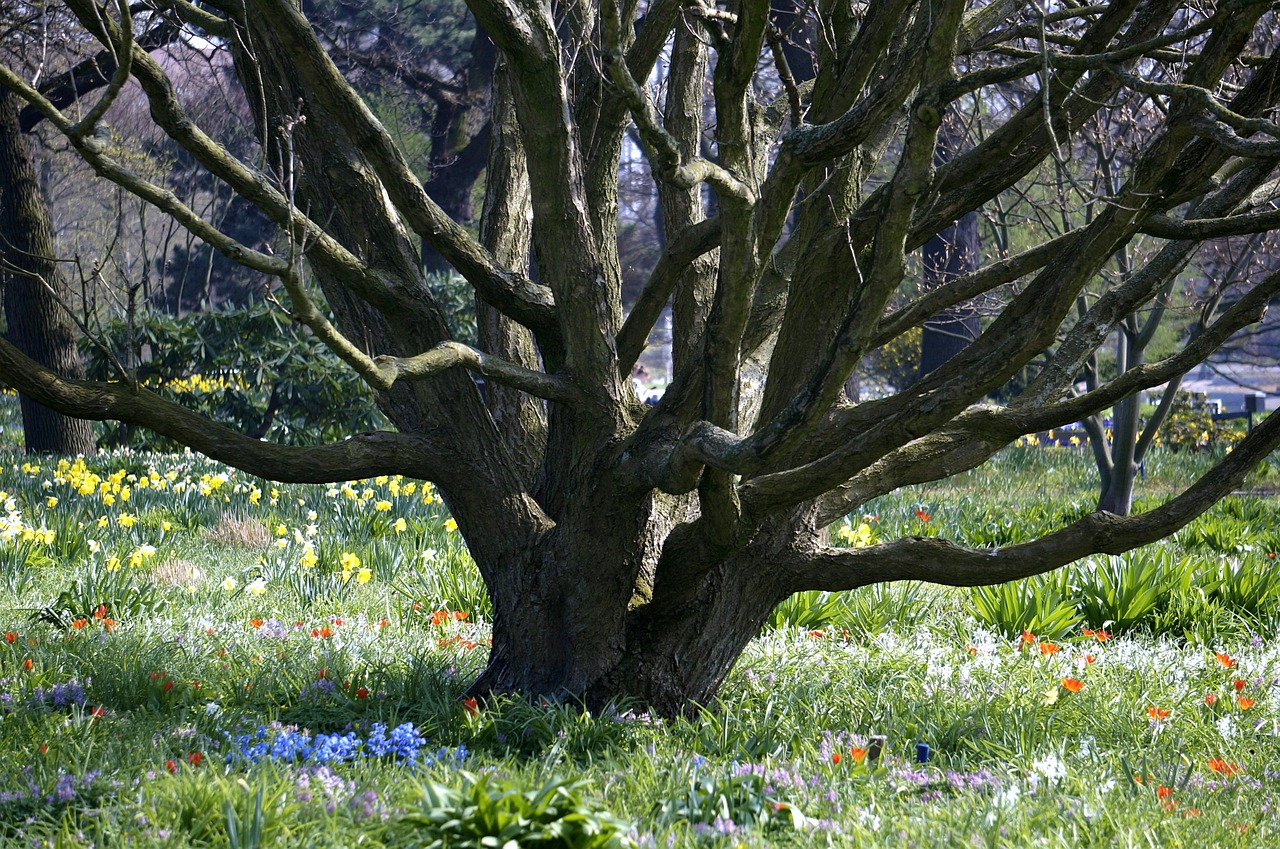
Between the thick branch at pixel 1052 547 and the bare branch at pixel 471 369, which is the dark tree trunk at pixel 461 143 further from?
the thick branch at pixel 1052 547

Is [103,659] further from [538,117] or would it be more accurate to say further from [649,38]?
[649,38]

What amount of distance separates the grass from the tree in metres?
0.44

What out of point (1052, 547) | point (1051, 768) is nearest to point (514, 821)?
point (1051, 768)

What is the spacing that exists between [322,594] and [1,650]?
1.45 m

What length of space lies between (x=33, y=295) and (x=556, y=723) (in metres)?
9.57

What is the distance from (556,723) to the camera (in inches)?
123

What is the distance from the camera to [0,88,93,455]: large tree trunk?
10273mm

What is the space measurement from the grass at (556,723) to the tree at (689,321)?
1.44 ft

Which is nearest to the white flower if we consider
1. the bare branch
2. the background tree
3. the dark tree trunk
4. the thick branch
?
the thick branch

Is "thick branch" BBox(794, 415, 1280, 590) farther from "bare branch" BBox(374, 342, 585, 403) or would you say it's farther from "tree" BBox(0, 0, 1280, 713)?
"bare branch" BBox(374, 342, 585, 403)

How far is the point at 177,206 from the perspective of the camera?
106 inches

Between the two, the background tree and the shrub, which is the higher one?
the background tree

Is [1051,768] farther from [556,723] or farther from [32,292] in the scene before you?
[32,292]

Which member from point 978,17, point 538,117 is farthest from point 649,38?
point 978,17
